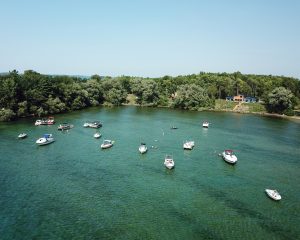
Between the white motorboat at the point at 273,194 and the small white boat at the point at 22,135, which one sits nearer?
the white motorboat at the point at 273,194

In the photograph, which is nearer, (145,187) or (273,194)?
(273,194)

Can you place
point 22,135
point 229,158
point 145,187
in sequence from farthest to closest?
point 22,135
point 229,158
point 145,187

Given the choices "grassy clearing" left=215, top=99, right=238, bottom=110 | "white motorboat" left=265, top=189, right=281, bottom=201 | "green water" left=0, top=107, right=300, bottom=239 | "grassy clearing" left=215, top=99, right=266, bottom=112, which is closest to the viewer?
"green water" left=0, top=107, right=300, bottom=239

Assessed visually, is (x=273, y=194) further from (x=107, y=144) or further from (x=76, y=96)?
(x=76, y=96)

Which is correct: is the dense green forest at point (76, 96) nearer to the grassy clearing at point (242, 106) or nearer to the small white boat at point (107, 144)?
the grassy clearing at point (242, 106)

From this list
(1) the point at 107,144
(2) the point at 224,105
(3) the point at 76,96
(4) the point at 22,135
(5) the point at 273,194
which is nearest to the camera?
(5) the point at 273,194

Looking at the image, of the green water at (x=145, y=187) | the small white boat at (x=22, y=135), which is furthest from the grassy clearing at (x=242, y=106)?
the small white boat at (x=22, y=135)

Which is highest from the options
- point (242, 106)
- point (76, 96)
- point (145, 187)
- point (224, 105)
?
point (76, 96)

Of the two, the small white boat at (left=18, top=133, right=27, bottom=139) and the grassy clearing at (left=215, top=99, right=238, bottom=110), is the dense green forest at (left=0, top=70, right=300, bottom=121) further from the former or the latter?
the small white boat at (left=18, top=133, right=27, bottom=139)

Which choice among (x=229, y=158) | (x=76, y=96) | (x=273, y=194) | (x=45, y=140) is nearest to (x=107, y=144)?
(x=45, y=140)

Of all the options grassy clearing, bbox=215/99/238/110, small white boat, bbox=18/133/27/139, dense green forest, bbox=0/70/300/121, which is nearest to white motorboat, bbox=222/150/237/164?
small white boat, bbox=18/133/27/139
